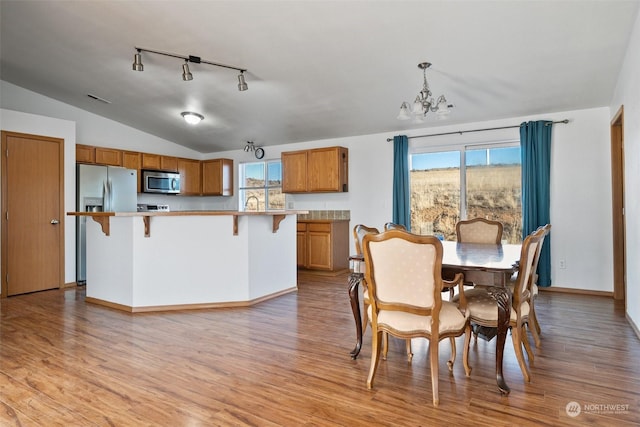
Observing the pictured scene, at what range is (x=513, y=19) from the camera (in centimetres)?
294

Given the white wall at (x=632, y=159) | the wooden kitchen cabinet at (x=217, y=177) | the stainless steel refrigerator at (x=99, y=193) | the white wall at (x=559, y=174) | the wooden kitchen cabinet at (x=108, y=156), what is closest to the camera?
the white wall at (x=632, y=159)

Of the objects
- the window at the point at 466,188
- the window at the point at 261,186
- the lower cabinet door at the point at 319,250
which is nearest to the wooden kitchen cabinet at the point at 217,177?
the window at the point at 261,186

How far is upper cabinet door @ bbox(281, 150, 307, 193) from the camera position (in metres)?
6.41

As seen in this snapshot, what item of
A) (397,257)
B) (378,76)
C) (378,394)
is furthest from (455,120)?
(378,394)

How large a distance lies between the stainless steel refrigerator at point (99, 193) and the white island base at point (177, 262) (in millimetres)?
1316

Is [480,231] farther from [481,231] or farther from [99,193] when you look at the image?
[99,193]

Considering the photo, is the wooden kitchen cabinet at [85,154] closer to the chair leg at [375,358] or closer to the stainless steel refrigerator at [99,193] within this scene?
the stainless steel refrigerator at [99,193]

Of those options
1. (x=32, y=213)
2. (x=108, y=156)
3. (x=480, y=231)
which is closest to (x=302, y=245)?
(x=480, y=231)

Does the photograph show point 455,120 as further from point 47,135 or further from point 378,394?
point 47,135

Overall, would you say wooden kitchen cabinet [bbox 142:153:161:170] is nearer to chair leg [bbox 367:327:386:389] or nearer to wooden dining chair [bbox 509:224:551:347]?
chair leg [bbox 367:327:386:389]

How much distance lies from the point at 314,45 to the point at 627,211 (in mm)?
3427

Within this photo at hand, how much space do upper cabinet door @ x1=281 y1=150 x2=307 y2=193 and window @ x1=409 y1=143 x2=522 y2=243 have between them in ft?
6.05

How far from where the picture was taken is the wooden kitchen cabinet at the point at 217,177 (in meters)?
7.39
